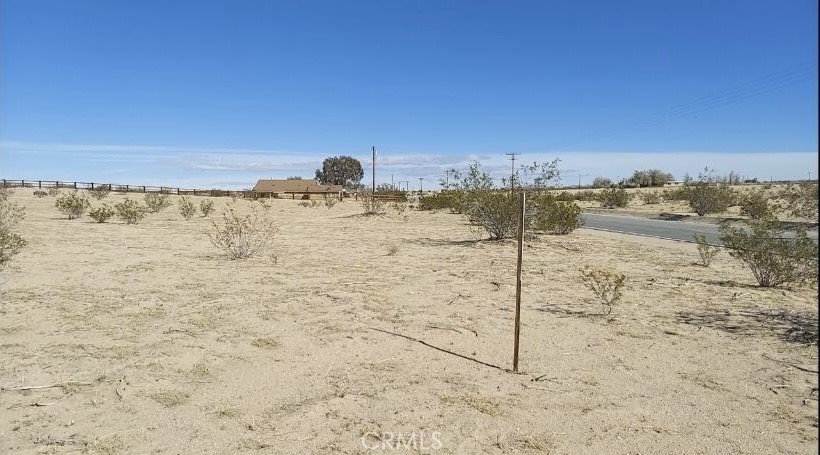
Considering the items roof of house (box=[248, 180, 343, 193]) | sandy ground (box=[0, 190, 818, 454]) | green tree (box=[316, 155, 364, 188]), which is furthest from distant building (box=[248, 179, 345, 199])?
sandy ground (box=[0, 190, 818, 454])

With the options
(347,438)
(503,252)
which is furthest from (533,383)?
(503,252)

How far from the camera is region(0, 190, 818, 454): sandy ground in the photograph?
12.0 feet

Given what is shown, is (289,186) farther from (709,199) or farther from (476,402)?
(476,402)

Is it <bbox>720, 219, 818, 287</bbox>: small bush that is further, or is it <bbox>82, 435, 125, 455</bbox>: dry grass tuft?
<bbox>720, 219, 818, 287</bbox>: small bush

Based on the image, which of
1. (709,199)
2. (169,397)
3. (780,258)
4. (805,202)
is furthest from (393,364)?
(709,199)

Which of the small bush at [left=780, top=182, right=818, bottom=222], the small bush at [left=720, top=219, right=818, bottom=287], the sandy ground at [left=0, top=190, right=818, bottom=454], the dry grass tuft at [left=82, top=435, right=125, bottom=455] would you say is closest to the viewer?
the dry grass tuft at [left=82, top=435, right=125, bottom=455]

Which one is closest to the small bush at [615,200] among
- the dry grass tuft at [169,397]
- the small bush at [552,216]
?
the small bush at [552,216]

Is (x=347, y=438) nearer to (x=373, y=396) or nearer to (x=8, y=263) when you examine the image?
(x=373, y=396)

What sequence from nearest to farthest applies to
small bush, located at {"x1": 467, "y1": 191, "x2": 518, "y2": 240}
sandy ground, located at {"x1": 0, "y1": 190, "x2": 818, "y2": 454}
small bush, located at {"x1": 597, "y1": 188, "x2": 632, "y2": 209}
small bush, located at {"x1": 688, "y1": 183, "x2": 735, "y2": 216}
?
sandy ground, located at {"x1": 0, "y1": 190, "x2": 818, "y2": 454} → small bush, located at {"x1": 467, "y1": 191, "x2": 518, "y2": 240} → small bush, located at {"x1": 688, "y1": 183, "x2": 735, "y2": 216} → small bush, located at {"x1": 597, "y1": 188, "x2": 632, "y2": 209}

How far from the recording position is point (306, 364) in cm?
506

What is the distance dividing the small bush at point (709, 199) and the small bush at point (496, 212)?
2134 cm

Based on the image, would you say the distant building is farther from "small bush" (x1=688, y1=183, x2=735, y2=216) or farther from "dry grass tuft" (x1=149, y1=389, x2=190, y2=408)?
"dry grass tuft" (x1=149, y1=389, x2=190, y2=408)

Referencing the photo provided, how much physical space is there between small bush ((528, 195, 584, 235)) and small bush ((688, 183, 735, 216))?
56.6ft

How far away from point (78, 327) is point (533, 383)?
17.1 ft
